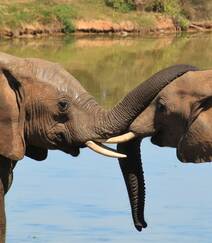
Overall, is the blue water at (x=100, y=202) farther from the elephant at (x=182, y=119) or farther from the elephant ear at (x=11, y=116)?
the elephant ear at (x=11, y=116)

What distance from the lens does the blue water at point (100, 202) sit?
465 inches

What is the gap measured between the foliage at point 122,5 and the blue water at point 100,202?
39.3 metres

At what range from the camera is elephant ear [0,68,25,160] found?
28.1 ft

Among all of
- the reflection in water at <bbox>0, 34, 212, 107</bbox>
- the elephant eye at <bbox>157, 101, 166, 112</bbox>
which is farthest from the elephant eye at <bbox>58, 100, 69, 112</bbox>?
the reflection in water at <bbox>0, 34, 212, 107</bbox>

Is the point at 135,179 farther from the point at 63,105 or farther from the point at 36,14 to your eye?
the point at 36,14

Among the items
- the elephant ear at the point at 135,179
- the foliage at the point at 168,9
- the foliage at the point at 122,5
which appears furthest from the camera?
the foliage at the point at 168,9

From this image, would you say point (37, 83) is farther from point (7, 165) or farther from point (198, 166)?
point (198, 166)

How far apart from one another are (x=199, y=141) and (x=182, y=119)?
210mm

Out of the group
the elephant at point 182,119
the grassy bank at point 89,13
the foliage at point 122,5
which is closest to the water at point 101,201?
the elephant at point 182,119

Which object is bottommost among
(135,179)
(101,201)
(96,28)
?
(96,28)

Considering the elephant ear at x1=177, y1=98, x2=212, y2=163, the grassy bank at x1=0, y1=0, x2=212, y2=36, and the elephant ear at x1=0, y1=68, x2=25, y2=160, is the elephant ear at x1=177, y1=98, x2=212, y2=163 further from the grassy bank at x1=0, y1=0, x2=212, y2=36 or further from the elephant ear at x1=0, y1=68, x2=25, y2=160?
the grassy bank at x1=0, y1=0, x2=212, y2=36

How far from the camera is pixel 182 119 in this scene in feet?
28.9

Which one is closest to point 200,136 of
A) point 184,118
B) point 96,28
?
point 184,118

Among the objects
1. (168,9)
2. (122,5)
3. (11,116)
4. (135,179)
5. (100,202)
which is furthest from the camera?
(168,9)
